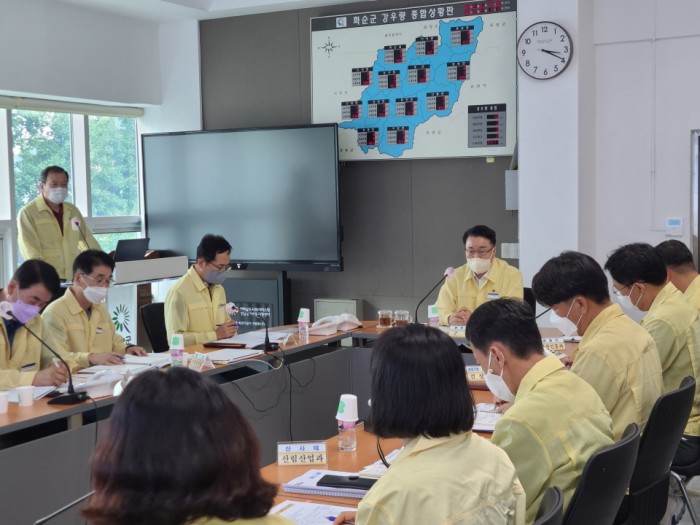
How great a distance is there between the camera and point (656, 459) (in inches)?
100

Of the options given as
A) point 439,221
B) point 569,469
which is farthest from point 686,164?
point 569,469

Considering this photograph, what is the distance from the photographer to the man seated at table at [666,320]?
10.6 feet

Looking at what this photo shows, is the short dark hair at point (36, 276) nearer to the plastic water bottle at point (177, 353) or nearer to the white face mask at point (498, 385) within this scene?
the plastic water bottle at point (177, 353)

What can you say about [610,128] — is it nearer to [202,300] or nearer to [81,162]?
[202,300]

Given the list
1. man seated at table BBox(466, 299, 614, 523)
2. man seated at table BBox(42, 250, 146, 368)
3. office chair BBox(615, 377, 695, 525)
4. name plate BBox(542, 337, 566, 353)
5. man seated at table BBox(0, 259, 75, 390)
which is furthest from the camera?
name plate BBox(542, 337, 566, 353)

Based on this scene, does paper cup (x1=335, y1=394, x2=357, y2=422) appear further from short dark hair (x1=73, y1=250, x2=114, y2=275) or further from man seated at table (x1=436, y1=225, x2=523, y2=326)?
man seated at table (x1=436, y1=225, x2=523, y2=326)

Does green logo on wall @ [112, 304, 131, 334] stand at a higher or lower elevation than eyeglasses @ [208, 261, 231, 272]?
lower

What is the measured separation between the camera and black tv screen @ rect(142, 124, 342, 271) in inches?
253

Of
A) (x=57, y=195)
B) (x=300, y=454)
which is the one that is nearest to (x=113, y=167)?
(x=57, y=195)

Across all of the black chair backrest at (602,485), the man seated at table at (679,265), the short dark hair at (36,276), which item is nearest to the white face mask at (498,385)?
the black chair backrest at (602,485)

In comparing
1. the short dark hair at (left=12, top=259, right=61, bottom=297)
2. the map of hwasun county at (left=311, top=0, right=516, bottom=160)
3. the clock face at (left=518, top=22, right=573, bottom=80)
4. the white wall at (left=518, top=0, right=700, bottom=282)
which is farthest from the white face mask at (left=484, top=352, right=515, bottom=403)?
the map of hwasun county at (left=311, top=0, right=516, bottom=160)

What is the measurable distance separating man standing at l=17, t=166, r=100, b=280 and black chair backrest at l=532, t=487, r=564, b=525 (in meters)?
4.95

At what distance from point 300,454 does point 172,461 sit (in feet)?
4.80

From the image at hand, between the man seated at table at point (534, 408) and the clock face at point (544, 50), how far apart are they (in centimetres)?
367
